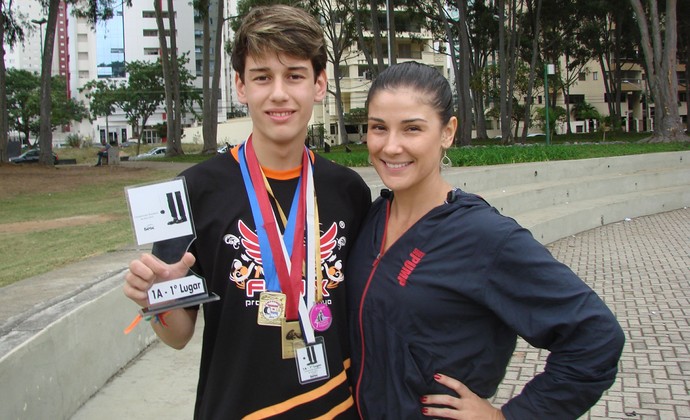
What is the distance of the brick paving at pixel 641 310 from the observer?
3.87m

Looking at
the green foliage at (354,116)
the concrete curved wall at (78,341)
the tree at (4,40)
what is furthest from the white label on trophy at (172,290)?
the green foliage at (354,116)

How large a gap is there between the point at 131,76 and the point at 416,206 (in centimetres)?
6073

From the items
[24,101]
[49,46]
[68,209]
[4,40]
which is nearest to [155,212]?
[68,209]

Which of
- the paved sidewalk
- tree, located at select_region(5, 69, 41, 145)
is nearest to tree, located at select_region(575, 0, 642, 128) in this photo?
the paved sidewalk

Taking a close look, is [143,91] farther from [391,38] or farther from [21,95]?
[391,38]

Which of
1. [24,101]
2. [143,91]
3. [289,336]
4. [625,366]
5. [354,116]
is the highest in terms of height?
[143,91]

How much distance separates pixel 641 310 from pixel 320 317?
4.67 meters

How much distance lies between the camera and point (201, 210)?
1858mm

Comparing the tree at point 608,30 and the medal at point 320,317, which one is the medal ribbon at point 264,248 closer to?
the medal at point 320,317

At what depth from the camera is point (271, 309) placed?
6.04ft

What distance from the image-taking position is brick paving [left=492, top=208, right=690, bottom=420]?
3.87 m

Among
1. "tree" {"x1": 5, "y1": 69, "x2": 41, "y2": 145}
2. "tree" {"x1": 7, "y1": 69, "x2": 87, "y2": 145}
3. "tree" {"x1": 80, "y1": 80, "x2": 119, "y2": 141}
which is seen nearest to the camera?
"tree" {"x1": 5, "y1": 69, "x2": 41, "y2": 145}

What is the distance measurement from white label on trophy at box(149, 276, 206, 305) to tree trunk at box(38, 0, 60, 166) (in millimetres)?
24371

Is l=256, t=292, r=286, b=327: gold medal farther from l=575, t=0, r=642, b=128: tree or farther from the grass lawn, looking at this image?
l=575, t=0, r=642, b=128: tree
